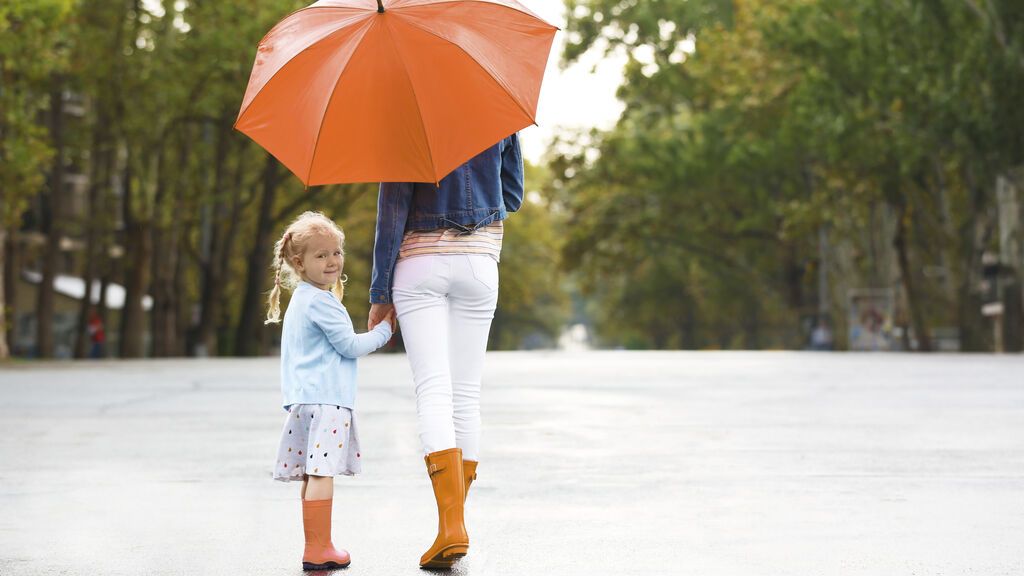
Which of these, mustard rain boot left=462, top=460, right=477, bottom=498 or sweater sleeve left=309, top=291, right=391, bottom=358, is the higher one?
sweater sleeve left=309, top=291, right=391, bottom=358

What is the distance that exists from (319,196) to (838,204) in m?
12.8

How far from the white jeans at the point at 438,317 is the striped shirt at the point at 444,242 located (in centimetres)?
2

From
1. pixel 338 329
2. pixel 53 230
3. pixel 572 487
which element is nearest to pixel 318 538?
pixel 338 329

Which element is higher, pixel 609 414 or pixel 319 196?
pixel 319 196

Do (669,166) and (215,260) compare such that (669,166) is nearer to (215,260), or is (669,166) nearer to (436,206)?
(215,260)

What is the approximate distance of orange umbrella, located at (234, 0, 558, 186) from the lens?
6094mm

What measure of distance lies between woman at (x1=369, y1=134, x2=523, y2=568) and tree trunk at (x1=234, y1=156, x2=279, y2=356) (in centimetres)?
3485

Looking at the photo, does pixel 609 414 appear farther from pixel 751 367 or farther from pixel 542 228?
pixel 542 228

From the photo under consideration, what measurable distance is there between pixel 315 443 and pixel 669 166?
132ft

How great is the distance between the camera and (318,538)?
5.98 metres

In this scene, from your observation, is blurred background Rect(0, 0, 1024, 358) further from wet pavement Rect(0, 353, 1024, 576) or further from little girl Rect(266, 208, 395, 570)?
little girl Rect(266, 208, 395, 570)

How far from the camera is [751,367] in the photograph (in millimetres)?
25250

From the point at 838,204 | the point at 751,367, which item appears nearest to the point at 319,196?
the point at 838,204

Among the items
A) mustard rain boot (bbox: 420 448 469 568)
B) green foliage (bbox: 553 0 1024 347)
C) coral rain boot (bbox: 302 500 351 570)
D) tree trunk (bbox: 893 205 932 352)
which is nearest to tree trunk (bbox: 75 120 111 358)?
green foliage (bbox: 553 0 1024 347)
